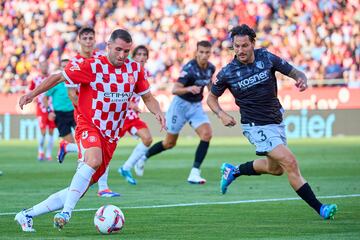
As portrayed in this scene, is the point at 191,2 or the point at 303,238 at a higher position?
the point at 191,2

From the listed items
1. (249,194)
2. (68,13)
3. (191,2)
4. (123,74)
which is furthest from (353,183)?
(68,13)

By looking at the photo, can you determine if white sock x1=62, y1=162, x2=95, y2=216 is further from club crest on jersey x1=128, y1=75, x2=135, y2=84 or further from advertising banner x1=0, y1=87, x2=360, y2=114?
advertising banner x1=0, y1=87, x2=360, y2=114

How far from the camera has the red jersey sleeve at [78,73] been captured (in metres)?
9.97

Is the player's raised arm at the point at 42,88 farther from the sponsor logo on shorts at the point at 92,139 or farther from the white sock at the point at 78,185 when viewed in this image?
the white sock at the point at 78,185

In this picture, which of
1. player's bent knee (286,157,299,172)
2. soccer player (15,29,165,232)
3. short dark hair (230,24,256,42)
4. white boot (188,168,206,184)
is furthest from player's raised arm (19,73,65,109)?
white boot (188,168,206,184)

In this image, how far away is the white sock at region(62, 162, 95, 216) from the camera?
378 inches

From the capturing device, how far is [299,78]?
1077cm

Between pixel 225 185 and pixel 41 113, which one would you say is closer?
pixel 225 185

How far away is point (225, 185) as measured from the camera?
13.7m

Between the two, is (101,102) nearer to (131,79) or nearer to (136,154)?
(131,79)

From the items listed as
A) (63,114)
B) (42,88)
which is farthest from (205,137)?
(42,88)

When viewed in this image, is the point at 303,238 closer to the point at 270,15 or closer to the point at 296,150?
the point at 296,150

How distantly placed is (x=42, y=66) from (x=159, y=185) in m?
8.26

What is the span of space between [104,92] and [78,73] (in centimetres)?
35
